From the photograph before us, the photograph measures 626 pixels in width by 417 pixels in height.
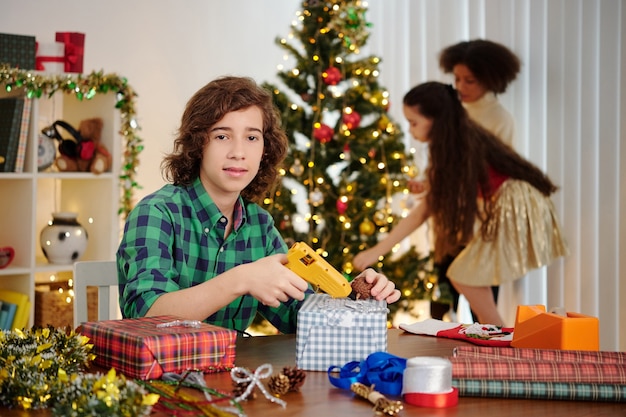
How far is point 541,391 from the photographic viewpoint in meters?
1.38

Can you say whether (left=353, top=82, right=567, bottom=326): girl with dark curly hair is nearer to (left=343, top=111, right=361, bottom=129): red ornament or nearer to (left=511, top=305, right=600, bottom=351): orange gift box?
(left=343, top=111, right=361, bottom=129): red ornament

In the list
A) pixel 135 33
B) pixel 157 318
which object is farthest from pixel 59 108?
pixel 157 318

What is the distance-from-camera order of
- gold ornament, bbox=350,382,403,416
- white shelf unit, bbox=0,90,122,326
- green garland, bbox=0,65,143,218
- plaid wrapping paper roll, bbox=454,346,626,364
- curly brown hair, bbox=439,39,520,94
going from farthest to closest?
curly brown hair, bbox=439,39,520,94
white shelf unit, bbox=0,90,122,326
green garland, bbox=0,65,143,218
plaid wrapping paper roll, bbox=454,346,626,364
gold ornament, bbox=350,382,403,416

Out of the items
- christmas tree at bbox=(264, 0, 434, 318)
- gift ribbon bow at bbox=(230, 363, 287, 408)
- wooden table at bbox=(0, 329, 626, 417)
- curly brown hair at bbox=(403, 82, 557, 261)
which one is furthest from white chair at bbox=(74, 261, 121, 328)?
christmas tree at bbox=(264, 0, 434, 318)

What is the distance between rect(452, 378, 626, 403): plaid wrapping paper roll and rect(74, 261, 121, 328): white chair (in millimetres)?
1160

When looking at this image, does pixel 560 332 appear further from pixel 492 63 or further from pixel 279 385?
pixel 492 63

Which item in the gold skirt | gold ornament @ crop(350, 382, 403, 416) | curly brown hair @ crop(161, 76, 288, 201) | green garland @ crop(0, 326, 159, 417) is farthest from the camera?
the gold skirt

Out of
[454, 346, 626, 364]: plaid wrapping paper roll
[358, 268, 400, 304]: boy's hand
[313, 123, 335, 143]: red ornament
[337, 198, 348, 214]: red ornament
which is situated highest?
[313, 123, 335, 143]: red ornament

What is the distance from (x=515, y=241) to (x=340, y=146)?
3.28 ft

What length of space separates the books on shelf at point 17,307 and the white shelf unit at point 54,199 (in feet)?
0.09

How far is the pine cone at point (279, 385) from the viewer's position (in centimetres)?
135

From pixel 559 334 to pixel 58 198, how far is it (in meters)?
3.00

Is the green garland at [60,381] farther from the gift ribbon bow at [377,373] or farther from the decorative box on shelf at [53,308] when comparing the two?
the decorative box on shelf at [53,308]

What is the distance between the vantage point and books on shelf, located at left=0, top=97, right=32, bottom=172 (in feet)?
11.9
